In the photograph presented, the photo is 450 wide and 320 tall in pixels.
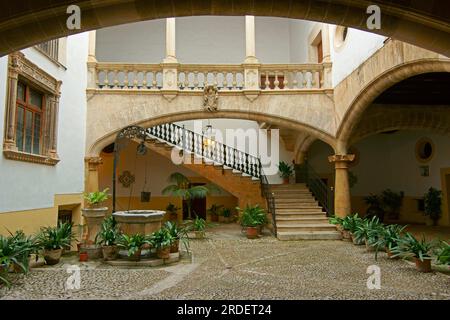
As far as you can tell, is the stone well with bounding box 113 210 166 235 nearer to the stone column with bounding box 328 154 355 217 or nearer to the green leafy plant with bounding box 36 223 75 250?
the green leafy plant with bounding box 36 223 75 250

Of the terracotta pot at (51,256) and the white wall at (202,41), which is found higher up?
the white wall at (202,41)

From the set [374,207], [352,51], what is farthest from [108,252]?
[374,207]

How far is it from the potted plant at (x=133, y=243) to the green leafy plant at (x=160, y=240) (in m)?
0.13

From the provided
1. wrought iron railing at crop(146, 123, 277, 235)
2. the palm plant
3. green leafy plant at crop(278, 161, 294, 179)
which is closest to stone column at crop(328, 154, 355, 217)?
wrought iron railing at crop(146, 123, 277, 235)

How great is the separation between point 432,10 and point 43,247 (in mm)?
6239

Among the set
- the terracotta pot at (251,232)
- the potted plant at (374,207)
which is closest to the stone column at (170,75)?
the terracotta pot at (251,232)

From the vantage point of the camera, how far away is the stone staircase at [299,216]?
28.0 ft

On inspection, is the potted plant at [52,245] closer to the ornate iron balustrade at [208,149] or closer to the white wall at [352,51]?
the ornate iron balustrade at [208,149]

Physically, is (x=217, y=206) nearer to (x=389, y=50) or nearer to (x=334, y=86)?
(x=334, y=86)

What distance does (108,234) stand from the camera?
5863mm

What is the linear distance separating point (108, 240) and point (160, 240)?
36.8 inches

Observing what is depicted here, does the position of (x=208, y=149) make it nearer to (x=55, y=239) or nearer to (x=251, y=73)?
(x=251, y=73)
